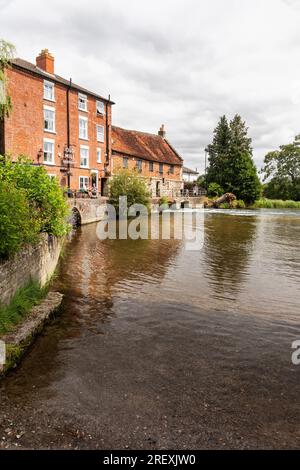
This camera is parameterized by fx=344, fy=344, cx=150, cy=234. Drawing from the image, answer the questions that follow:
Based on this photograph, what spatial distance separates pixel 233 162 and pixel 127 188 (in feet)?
125

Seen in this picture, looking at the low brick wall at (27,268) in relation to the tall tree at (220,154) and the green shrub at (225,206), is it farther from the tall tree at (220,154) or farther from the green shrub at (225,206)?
the tall tree at (220,154)

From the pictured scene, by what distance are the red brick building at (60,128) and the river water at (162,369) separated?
18.6 meters

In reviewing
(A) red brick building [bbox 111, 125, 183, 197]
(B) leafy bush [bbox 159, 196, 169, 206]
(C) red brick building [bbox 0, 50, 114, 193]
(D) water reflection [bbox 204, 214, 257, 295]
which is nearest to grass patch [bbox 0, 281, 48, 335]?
(D) water reflection [bbox 204, 214, 257, 295]

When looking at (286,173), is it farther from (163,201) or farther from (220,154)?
(163,201)

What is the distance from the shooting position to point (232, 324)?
7.65 m

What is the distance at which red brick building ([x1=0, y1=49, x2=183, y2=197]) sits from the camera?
2812 centimetres

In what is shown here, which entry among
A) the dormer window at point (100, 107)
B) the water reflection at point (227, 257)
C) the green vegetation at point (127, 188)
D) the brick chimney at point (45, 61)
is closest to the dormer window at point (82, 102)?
the dormer window at point (100, 107)

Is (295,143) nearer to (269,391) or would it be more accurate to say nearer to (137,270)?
(137,270)

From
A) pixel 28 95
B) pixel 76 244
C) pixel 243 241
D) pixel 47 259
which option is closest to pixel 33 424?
pixel 47 259

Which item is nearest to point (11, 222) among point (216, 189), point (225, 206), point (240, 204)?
point (225, 206)

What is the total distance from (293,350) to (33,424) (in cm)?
467

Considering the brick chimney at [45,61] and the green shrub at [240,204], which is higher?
the brick chimney at [45,61]

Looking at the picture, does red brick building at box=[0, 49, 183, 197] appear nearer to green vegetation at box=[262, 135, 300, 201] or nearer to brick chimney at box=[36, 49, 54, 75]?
brick chimney at box=[36, 49, 54, 75]

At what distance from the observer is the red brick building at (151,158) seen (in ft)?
146
